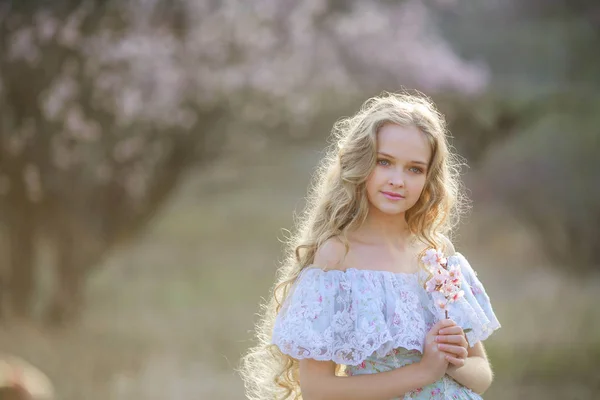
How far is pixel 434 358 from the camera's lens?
2.12 meters

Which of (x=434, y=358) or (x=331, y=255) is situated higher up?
(x=331, y=255)

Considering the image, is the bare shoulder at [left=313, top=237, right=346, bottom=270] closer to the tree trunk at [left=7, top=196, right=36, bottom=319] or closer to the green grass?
the green grass

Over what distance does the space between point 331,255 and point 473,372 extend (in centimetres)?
47

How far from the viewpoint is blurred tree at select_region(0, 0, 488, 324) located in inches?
228

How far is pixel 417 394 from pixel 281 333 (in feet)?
1.24

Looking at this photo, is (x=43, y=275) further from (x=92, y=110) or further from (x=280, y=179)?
(x=280, y=179)

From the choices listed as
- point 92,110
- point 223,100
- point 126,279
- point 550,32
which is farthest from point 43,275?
point 550,32

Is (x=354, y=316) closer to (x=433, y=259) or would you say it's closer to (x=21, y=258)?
(x=433, y=259)

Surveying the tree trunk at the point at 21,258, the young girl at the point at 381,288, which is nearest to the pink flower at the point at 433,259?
the young girl at the point at 381,288

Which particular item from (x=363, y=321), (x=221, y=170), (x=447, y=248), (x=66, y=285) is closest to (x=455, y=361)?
(x=363, y=321)

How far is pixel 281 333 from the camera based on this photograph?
7.07 ft

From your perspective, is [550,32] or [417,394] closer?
[417,394]

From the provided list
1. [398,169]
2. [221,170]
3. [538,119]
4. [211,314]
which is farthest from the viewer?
[538,119]

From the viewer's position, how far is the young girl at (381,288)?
213 centimetres
